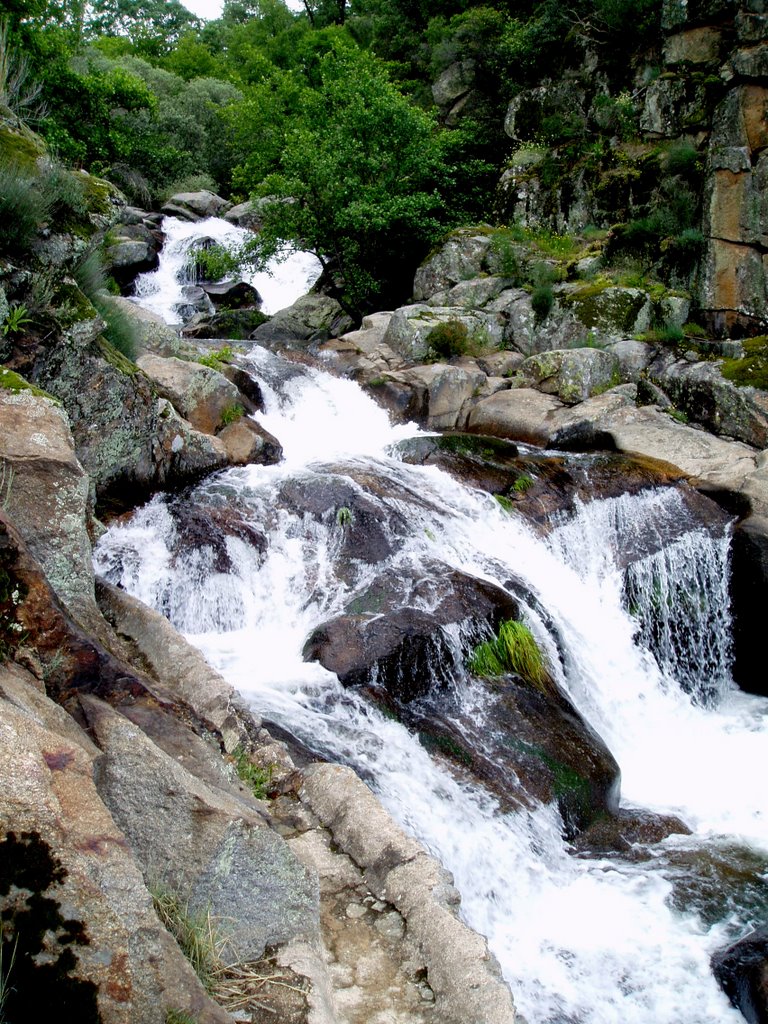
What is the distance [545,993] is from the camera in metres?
4.52

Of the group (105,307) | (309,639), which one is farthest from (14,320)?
(309,639)

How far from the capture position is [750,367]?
42.2ft

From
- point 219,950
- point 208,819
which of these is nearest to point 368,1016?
point 219,950

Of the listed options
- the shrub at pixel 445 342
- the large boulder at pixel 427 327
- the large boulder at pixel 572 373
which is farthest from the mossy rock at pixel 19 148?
the large boulder at pixel 572 373

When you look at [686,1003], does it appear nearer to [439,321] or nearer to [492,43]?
[439,321]

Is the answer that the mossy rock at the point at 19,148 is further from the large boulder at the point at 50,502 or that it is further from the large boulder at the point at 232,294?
the large boulder at the point at 232,294

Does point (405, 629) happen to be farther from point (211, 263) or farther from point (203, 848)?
point (211, 263)

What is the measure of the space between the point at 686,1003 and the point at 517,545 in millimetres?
5313

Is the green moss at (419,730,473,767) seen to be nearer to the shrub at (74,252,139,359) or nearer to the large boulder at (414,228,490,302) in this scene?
the shrub at (74,252,139,359)

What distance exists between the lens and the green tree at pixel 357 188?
672 inches

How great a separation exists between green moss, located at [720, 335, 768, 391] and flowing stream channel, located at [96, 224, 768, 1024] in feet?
11.6

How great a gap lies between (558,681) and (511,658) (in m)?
0.65

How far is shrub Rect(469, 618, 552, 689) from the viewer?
6.98 m

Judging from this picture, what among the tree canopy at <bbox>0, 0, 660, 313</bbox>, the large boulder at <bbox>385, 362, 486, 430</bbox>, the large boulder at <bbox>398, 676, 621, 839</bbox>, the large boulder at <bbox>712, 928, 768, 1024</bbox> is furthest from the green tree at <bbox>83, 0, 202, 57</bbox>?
the large boulder at <bbox>712, 928, 768, 1024</bbox>
